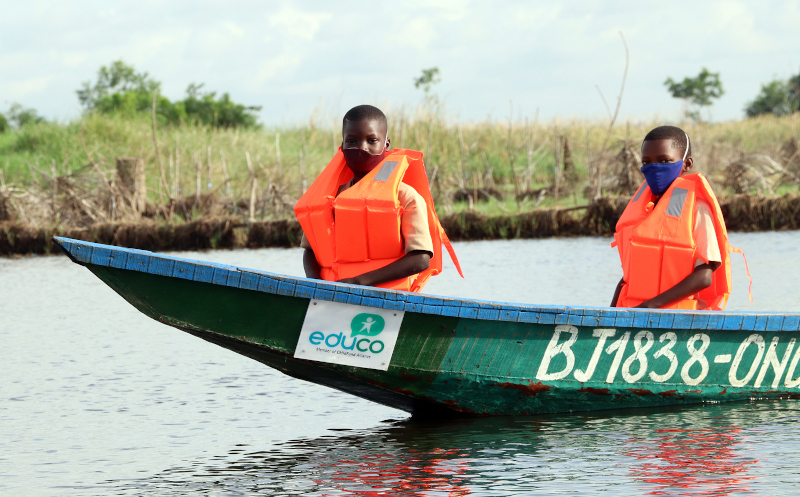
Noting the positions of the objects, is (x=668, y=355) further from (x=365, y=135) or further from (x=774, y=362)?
(x=365, y=135)

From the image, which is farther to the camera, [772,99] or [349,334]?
[772,99]

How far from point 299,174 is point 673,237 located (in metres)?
19.5

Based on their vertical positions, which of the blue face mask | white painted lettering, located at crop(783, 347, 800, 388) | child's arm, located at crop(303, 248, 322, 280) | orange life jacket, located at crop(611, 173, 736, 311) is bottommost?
white painted lettering, located at crop(783, 347, 800, 388)

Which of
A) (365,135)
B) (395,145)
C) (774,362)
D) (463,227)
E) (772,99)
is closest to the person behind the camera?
(365,135)

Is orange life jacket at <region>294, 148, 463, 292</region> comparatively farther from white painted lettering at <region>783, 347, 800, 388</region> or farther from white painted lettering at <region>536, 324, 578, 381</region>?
white painted lettering at <region>783, 347, 800, 388</region>

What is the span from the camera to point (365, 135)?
562 cm

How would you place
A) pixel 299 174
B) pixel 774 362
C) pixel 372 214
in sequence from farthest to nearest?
pixel 299 174 < pixel 774 362 < pixel 372 214

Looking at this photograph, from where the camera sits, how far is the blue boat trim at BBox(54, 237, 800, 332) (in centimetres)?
523

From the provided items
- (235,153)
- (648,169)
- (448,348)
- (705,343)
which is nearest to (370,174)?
(448,348)

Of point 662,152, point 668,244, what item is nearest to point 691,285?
point 668,244

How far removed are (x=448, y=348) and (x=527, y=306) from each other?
488 mm

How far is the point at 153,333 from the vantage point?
1130cm

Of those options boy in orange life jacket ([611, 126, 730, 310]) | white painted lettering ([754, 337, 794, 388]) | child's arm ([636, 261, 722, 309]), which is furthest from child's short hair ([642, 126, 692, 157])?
white painted lettering ([754, 337, 794, 388])

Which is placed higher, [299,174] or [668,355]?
[299,174]
